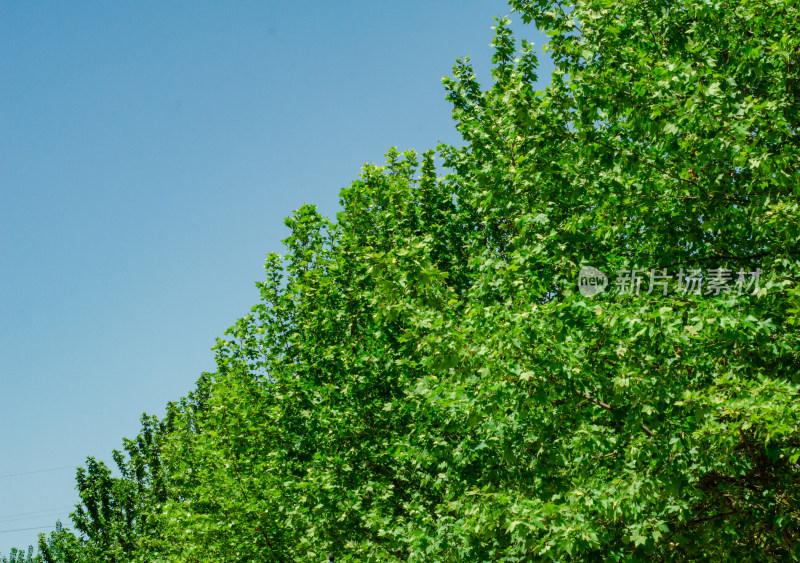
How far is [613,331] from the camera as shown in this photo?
303 inches

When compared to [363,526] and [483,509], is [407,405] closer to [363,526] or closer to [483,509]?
[363,526]

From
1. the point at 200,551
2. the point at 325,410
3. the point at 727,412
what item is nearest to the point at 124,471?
the point at 200,551

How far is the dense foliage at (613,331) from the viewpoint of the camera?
7.22 meters

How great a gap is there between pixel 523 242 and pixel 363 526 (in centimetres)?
681

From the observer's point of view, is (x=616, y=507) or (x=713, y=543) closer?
(x=616, y=507)

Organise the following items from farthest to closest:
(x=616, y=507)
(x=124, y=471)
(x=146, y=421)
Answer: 1. (x=146, y=421)
2. (x=124, y=471)
3. (x=616, y=507)

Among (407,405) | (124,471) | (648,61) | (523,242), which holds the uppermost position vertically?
(124,471)

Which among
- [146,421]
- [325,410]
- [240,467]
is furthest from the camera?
[146,421]

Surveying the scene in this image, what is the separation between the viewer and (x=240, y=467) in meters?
18.1

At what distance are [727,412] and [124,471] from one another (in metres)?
45.2

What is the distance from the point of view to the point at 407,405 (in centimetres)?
1248

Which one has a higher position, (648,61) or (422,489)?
(648,61)

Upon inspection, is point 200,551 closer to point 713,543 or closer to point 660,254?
point 713,543

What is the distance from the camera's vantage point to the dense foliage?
7223 millimetres
